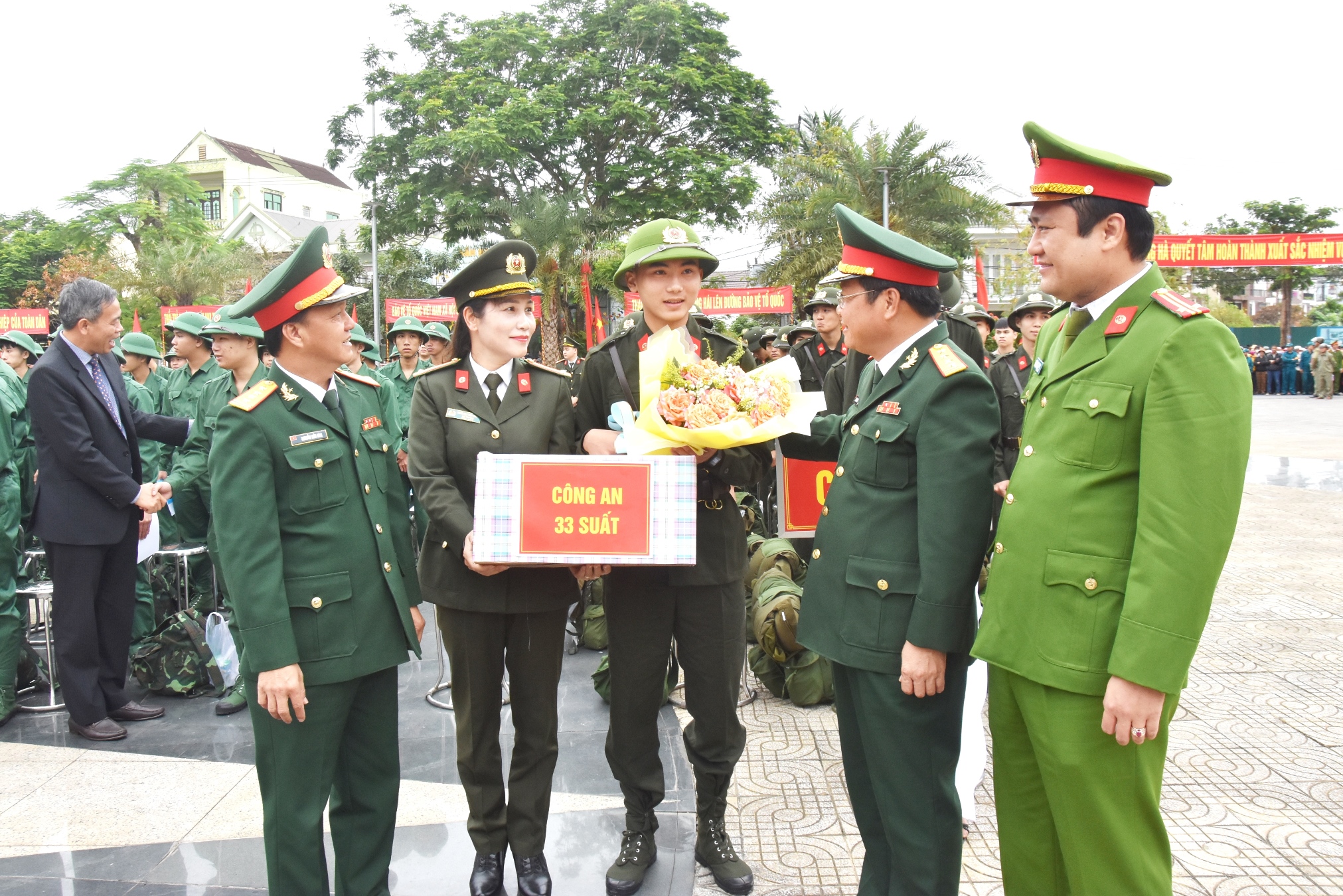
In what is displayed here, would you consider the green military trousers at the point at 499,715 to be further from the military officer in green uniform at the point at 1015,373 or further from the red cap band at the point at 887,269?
the military officer in green uniform at the point at 1015,373

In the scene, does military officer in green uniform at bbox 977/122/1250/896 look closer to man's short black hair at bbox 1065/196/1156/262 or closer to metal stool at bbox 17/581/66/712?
man's short black hair at bbox 1065/196/1156/262

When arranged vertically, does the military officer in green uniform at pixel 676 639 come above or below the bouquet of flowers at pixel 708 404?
below

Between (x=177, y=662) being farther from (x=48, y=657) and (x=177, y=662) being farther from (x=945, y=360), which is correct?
(x=945, y=360)

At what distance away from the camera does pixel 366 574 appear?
287 cm

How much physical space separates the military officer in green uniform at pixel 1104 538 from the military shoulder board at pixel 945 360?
0.21m

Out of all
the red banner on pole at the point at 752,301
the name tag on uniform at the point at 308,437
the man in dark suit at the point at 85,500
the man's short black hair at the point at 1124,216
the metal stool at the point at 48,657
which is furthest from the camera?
the red banner on pole at the point at 752,301

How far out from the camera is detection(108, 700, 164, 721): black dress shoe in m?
5.11

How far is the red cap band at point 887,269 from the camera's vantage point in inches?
104

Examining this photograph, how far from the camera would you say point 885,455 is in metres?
2.60

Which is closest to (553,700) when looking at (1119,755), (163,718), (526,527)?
(526,527)

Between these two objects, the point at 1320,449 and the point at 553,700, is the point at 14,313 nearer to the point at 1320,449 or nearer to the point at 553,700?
the point at 553,700

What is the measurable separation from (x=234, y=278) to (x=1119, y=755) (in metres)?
42.7

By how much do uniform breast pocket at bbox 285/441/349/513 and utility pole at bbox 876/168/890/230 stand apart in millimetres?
18244

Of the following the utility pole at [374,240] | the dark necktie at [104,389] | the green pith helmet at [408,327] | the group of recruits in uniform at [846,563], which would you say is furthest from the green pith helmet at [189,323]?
the utility pole at [374,240]
